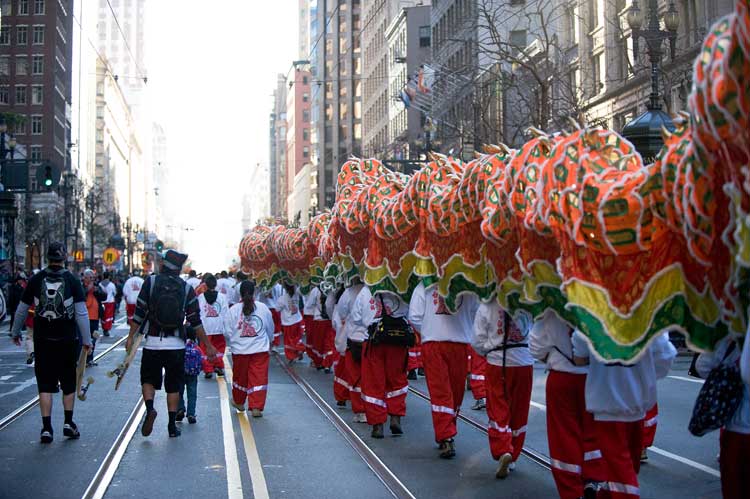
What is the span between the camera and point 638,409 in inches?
283

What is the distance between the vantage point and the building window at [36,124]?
93.9 metres

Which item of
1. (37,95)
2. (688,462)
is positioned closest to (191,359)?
(688,462)

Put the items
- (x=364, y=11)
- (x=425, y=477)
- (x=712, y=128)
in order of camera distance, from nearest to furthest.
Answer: (x=712, y=128)
(x=425, y=477)
(x=364, y=11)

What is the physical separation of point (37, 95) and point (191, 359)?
8728 cm

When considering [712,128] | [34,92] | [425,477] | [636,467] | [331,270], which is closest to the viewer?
[712,128]

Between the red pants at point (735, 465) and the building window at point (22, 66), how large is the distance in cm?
9510

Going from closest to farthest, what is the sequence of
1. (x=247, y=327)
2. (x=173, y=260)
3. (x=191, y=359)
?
(x=173, y=260)
(x=191, y=359)
(x=247, y=327)

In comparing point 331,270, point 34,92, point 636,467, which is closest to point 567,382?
point 636,467

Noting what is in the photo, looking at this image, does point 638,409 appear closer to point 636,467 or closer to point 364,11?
point 636,467

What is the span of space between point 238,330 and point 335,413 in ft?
5.15

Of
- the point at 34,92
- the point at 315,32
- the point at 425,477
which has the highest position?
the point at 315,32

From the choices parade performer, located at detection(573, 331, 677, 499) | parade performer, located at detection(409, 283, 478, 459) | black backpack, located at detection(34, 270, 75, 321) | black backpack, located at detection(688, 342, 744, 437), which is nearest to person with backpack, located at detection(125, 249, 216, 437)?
black backpack, located at detection(34, 270, 75, 321)

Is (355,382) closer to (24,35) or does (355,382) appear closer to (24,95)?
(24,95)

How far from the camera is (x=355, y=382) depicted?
13594 mm
